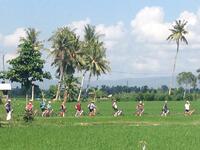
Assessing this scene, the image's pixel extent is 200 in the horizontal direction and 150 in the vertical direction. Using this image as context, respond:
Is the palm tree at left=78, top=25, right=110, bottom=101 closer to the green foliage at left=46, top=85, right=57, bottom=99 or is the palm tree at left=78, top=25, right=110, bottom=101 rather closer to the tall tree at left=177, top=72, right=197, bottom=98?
the green foliage at left=46, top=85, right=57, bottom=99

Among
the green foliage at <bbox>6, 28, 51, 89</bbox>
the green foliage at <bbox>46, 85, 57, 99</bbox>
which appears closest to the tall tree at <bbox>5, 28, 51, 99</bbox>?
the green foliage at <bbox>6, 28, 51, 89</bbox>

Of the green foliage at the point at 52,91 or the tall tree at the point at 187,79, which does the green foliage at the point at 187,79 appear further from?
the green foliage at the point at 52,91

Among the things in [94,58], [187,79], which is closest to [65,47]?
[94,58]

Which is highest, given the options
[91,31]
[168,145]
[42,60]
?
[91,31]

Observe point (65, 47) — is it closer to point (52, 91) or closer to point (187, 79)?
point (52, 91)

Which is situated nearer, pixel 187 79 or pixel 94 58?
pixel 94 58

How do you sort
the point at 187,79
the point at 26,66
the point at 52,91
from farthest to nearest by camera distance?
1. the point at 187,79
2. the point at 52,91
3. the point at 26,66

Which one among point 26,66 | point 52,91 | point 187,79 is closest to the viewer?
point 26,66

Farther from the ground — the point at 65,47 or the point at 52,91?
the point at 65,47

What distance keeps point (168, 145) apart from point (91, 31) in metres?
69.3

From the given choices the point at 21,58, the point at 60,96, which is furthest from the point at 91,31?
the point at 21,58

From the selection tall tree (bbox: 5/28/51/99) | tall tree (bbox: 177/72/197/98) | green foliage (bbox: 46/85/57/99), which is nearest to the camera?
tall tree (bbox: 5/28/51/99)

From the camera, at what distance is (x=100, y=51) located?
87188 millimetres

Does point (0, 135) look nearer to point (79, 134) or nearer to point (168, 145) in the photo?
point (79, 134)
